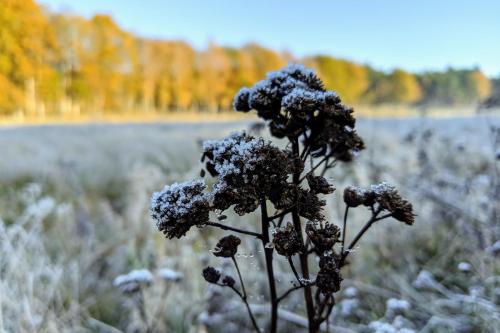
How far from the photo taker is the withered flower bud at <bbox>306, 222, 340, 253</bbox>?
1102 mm

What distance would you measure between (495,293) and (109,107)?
85.5 ft

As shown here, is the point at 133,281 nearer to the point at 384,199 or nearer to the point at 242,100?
the point at 242,100

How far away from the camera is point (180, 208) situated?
1.04m

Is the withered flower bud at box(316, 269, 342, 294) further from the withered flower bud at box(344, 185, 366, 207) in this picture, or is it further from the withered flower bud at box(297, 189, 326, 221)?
the withered flower bud at box(344, 185, 366, 207)

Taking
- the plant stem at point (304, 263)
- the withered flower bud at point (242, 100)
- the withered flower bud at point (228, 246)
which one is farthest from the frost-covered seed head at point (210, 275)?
the withered flower bud at point (242, 100)

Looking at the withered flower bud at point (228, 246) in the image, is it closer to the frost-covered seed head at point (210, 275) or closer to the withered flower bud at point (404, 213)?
the frost-covered seed head at point (210, 275)

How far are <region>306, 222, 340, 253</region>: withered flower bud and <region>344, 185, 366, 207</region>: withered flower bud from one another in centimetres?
15

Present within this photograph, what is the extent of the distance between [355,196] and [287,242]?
0.94 feet

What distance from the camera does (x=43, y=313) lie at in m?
2.54

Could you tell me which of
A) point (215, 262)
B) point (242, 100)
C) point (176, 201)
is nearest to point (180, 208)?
point (176, 201)

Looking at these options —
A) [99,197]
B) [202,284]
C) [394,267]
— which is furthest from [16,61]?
[394,267]

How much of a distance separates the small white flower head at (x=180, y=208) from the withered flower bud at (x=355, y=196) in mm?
411

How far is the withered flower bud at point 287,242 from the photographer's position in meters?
1.04

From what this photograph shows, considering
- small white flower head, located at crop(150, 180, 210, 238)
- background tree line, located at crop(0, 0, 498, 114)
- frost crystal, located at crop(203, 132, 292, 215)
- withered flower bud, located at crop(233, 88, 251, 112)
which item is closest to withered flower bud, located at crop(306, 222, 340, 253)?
frost crystal, located at crop(203, 132, 292, 215)
